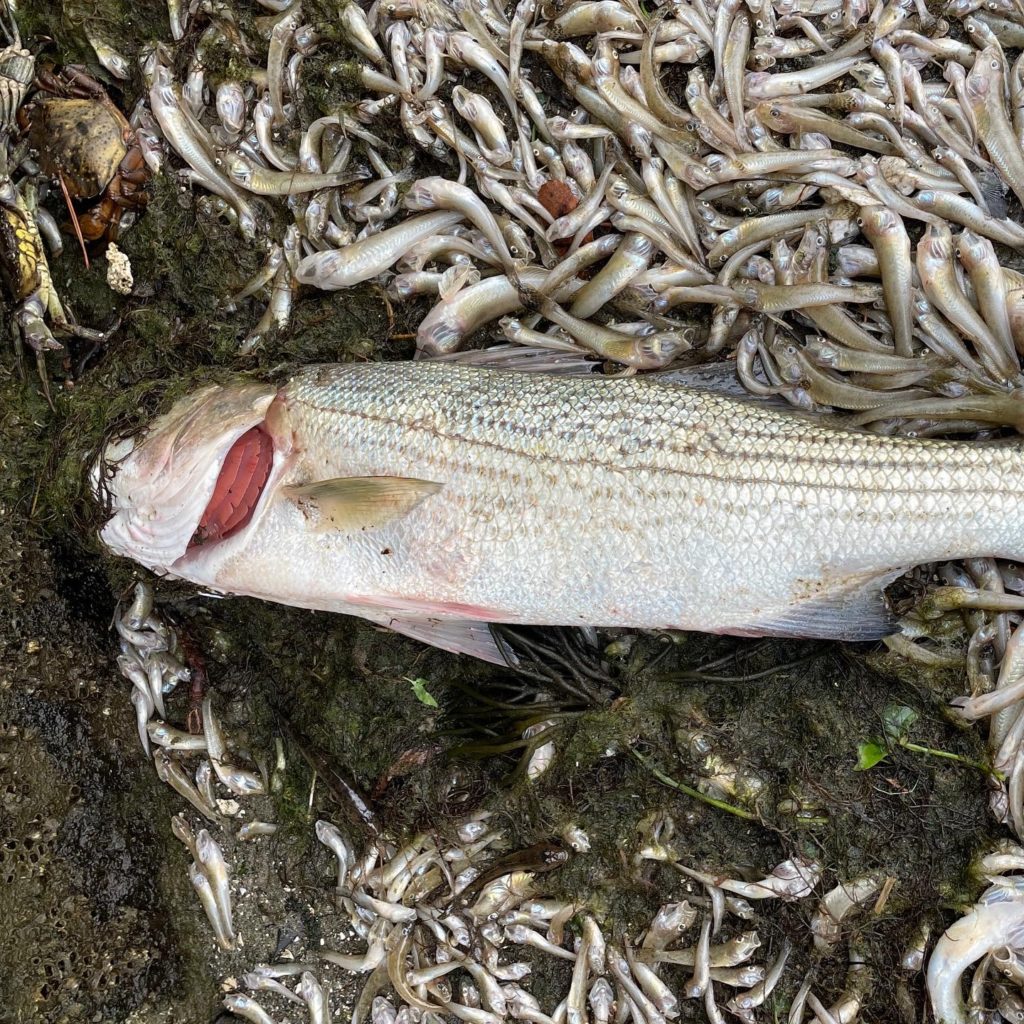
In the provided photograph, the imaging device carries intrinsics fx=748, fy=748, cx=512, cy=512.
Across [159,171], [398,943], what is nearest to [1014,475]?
[398,943]

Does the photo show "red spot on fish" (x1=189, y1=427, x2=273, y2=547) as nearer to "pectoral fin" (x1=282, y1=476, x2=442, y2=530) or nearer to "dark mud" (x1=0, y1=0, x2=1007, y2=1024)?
"pectoral fin" (x1=282, y1=476, x2=442, y2=530)

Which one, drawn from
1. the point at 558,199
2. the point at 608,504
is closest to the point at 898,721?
the point at 608,504

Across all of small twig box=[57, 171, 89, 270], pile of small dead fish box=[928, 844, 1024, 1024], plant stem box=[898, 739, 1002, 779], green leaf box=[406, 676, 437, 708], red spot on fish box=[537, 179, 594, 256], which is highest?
small twig box=[57, 171, 89, 270]

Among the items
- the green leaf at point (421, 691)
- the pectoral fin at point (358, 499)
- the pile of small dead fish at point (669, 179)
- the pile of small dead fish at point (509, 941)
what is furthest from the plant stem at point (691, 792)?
the pile of small dead fish at point (669, 179)

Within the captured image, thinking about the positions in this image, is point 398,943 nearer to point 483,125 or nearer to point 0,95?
point 483,125

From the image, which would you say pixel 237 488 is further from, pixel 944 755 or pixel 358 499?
pixel 944 755

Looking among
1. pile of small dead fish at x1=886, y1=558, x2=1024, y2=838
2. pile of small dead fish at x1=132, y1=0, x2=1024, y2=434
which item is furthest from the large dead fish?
pile of small dead fish at x1=132, y1=0, x2=1024, y2=434
